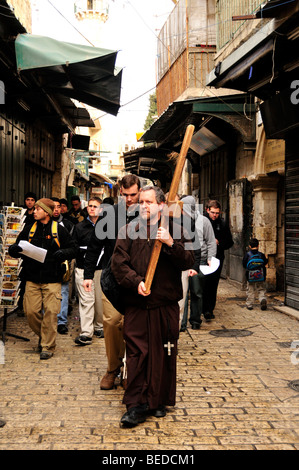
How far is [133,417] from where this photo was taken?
4.01 m

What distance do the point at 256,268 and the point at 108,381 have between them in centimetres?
492

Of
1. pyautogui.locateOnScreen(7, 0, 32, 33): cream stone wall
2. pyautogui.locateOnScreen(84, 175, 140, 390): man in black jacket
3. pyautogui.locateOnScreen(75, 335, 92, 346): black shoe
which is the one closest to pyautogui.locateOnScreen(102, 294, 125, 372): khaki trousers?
pyautogui.locateOnScreen(84, 175, 140, 390): man in black jacket

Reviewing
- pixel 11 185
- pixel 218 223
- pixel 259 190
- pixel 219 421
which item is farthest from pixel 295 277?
pixel 11 185

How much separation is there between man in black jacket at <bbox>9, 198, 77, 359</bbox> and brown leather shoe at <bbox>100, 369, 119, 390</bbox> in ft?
4.25

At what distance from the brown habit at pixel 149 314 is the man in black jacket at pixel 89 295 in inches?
98.4

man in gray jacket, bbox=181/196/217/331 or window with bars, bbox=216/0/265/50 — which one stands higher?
window with bars, bbox=216/0/265/50

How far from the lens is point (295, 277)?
29.2ft

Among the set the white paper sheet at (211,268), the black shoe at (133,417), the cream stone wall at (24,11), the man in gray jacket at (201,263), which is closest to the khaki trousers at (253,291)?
the man in gray jacket at (201,263)

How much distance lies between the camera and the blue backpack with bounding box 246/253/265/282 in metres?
9.25

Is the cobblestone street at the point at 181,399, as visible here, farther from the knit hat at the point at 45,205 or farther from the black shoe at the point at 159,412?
the knit hat at the point at 45,205

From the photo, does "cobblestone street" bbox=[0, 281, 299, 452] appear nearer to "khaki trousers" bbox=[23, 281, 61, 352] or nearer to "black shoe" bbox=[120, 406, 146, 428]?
"black shoe" bbox=[120, 406, 146, 428]
